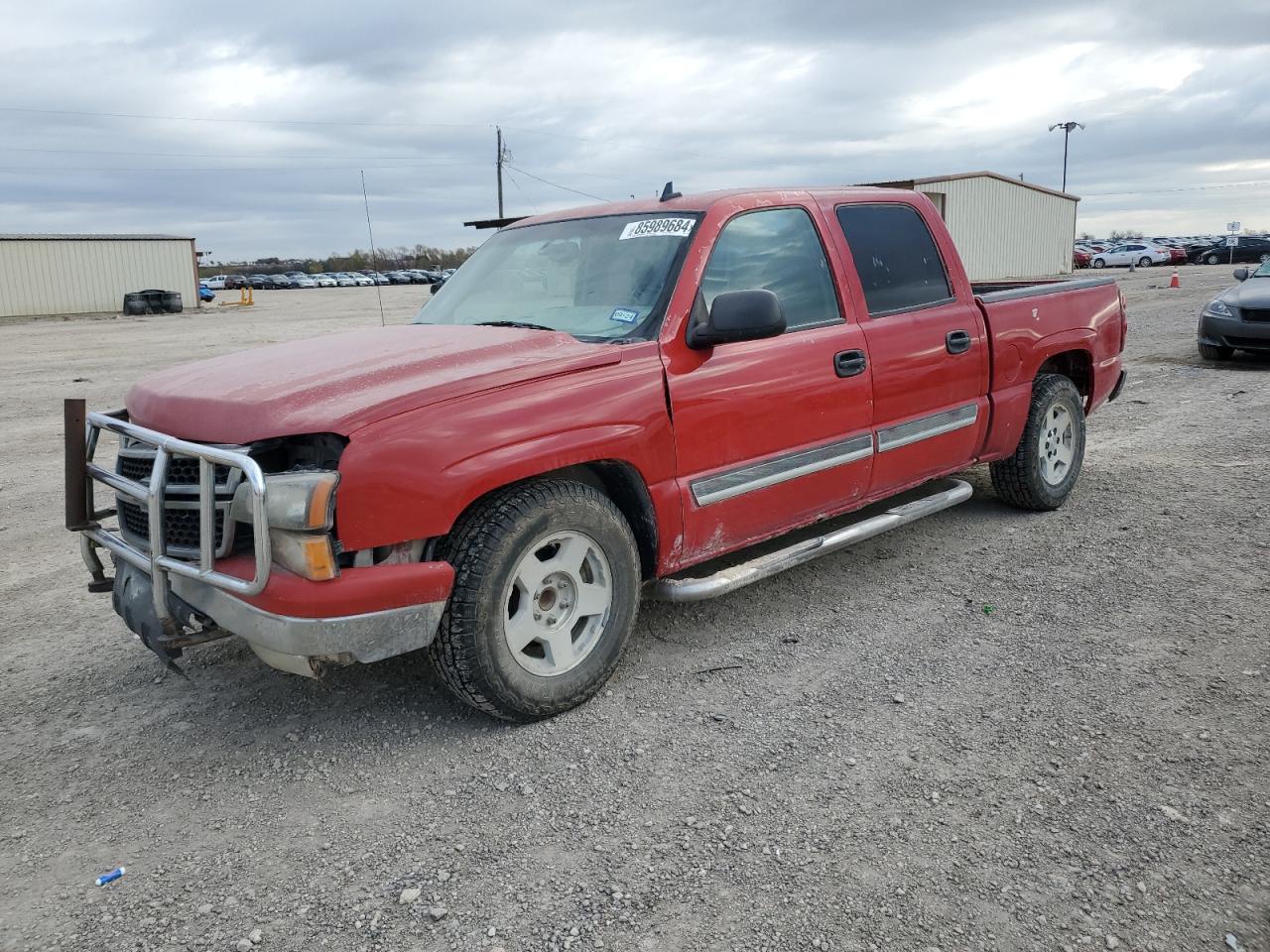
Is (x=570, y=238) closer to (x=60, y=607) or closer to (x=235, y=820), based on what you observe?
(x=235, y=820)

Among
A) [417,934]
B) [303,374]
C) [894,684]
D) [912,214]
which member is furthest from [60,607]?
[912,214]

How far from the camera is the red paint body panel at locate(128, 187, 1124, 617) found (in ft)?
10.2

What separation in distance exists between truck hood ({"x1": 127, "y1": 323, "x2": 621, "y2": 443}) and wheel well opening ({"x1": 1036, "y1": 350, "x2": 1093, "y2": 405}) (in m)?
3.51

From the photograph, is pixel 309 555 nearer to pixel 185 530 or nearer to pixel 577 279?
pixel 185 530

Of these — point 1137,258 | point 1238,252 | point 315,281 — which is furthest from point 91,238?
point 1238,252

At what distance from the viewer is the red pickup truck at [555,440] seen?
3107 millimetres

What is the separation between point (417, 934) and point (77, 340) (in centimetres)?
2729

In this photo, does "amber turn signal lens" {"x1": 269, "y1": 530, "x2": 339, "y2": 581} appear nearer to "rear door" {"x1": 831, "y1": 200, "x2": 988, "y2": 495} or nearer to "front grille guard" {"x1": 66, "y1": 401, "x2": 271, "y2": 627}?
"front grille guard" {"x1": 66, "y1": 401, "x2": 271, "y2": 627}

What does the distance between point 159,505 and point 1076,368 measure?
5291mm

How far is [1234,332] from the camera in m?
12.0

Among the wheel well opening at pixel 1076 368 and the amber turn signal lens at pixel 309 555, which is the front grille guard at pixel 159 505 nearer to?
the amber turn signal lens at pixel 309 555

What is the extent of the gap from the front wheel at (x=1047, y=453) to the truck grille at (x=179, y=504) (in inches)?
170

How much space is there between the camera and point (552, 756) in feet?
11.0

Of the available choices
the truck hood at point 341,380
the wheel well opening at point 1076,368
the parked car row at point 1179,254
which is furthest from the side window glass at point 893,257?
the parked car row at point 1179,254
